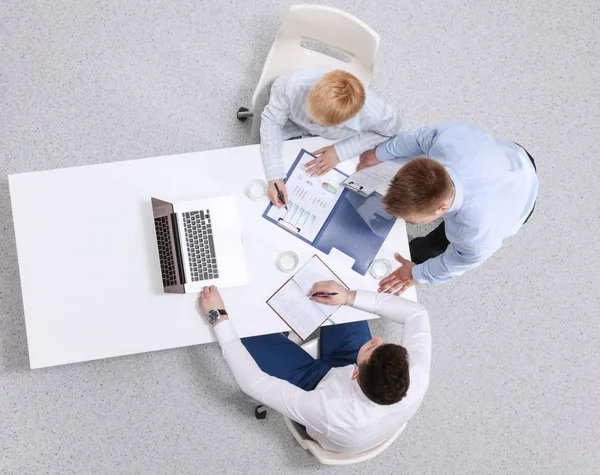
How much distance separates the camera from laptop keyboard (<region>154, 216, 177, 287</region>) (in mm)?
1612

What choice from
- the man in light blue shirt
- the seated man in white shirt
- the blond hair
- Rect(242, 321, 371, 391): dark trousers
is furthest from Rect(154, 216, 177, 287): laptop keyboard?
the man in light blue shirt

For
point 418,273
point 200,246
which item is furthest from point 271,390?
point 418,273

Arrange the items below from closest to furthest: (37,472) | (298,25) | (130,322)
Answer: (130,322)
(298,25)
(37,472)

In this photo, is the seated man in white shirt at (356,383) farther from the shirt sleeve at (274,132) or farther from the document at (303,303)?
the shirt sleeve at (274,132)

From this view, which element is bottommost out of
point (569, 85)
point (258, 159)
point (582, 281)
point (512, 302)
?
point (512, 302)

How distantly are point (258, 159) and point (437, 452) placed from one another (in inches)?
63.9

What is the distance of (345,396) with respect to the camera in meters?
1.56

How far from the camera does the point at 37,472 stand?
2.18 metres

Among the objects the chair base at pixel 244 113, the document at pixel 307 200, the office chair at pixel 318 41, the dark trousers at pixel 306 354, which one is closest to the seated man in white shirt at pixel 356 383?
the dark trousers at pixel 306 354

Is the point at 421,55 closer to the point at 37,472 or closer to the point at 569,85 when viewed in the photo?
the point at 569,85

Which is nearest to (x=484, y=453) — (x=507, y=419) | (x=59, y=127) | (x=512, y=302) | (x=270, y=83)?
(x=507, y=419)

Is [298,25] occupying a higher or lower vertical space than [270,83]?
higher

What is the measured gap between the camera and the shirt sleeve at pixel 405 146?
171 centimetres

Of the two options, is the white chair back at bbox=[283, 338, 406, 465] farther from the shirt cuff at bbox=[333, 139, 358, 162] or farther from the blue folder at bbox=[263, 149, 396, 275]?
the shirt cuff at bbox=[333, 139, 358, 162]
